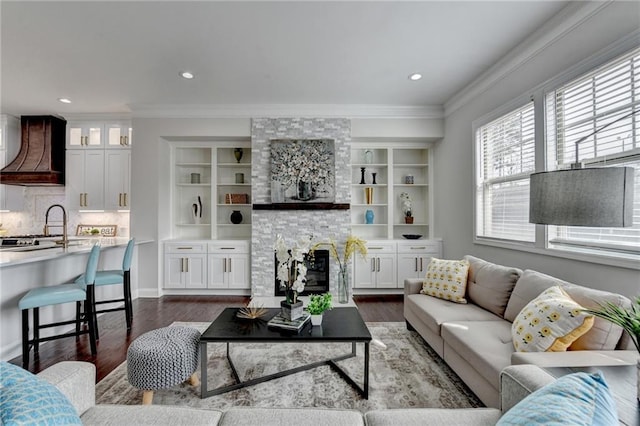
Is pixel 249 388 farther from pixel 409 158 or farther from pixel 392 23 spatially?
pixel 409 158

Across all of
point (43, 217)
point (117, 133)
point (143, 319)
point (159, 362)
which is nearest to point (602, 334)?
point (159, 362)

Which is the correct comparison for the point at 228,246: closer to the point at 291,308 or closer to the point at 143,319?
the point at 143,319

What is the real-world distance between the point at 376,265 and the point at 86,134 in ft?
17.7

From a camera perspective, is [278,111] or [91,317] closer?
[91,317]

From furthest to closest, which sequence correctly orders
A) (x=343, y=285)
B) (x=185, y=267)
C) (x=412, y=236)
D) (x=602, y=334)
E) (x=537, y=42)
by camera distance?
(x=412, y=236)
(x=185, y=267)
(x=343, y=285)
(x=537, y=42)
(x=602, y=334)

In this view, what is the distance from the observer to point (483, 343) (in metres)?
1.98

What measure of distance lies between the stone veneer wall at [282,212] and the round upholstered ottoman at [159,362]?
2591 millimetres

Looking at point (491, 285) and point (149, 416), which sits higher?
point (491, 285)

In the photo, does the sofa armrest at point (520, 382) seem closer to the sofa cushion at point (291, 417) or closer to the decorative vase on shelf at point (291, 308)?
the sofa cushion at point (291, 417)

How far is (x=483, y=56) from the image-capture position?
3.16m

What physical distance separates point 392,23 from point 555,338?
2608 mm

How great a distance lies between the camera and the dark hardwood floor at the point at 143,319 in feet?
8.77

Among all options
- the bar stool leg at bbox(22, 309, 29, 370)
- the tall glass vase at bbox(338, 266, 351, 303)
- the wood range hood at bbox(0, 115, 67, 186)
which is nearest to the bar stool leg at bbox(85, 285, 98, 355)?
the bar stool leg at bbox(22, 309, 29, 370)

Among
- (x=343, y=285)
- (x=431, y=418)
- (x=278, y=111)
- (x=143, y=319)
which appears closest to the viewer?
(x=431, y=418)
